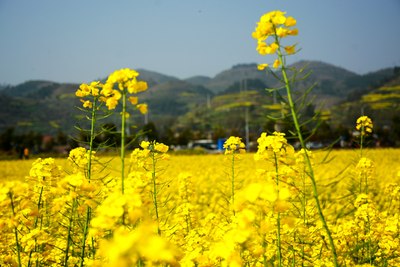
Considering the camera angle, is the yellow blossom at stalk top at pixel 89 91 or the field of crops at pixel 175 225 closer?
the field of crops at pixel 175 225

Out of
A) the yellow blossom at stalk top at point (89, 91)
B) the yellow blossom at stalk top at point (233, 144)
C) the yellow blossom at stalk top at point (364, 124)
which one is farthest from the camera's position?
the yellow blossom at stalk top at point (364, 124)

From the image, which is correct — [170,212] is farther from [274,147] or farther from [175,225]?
[274,147]

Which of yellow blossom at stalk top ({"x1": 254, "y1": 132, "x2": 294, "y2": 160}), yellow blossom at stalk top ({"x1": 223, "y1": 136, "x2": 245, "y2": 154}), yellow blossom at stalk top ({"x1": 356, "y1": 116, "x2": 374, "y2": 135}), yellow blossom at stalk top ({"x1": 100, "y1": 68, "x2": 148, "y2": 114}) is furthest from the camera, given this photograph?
yellow blossom at stalk top ({"x1": 356, "y1": 116, "x2": 374, "y2": 135})

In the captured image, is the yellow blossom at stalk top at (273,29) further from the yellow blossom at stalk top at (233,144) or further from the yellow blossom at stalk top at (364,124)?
the yellow blossom at stalk top at (364,124)

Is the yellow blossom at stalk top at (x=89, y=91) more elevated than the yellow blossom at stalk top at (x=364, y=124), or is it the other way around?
the yellow blossom at stalk top at (x=89, y=91)

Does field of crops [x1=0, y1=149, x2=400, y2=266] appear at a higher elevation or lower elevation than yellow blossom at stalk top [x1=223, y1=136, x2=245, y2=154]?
lower

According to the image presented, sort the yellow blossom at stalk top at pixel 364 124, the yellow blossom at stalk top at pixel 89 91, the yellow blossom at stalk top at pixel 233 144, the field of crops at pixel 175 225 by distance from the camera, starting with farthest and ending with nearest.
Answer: the yellow blossom at stalk top at pixel 364 124 < the yellow blossom at stalk top at pixel 233 144 < the yellow blossom at stalk top at pixel 89 91 < the field of crops at pixel 175 225

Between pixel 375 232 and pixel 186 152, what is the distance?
93.2ft

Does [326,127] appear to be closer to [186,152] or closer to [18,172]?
[186,152]

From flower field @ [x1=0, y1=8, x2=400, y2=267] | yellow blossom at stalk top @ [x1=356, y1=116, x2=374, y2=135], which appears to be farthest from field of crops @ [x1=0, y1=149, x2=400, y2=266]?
yellow blossom at stalk top @ [x1=356, y1=116, x2=374, y2=135]

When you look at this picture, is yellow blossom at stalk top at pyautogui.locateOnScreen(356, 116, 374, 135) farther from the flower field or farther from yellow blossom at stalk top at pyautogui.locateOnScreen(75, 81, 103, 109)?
yellow blossom at stalk top at pyautogui.locateOnScreen(75, 81, 103, 109)

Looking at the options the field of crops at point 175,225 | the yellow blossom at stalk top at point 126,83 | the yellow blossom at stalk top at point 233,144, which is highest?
the yellow blossom at stalk top at point 126,83

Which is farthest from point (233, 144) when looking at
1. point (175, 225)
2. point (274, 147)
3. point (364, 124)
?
point (364, 124)

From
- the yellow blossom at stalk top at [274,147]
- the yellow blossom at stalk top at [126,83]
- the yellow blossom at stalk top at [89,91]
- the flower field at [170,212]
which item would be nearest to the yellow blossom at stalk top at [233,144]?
the flower field at [170,212]
